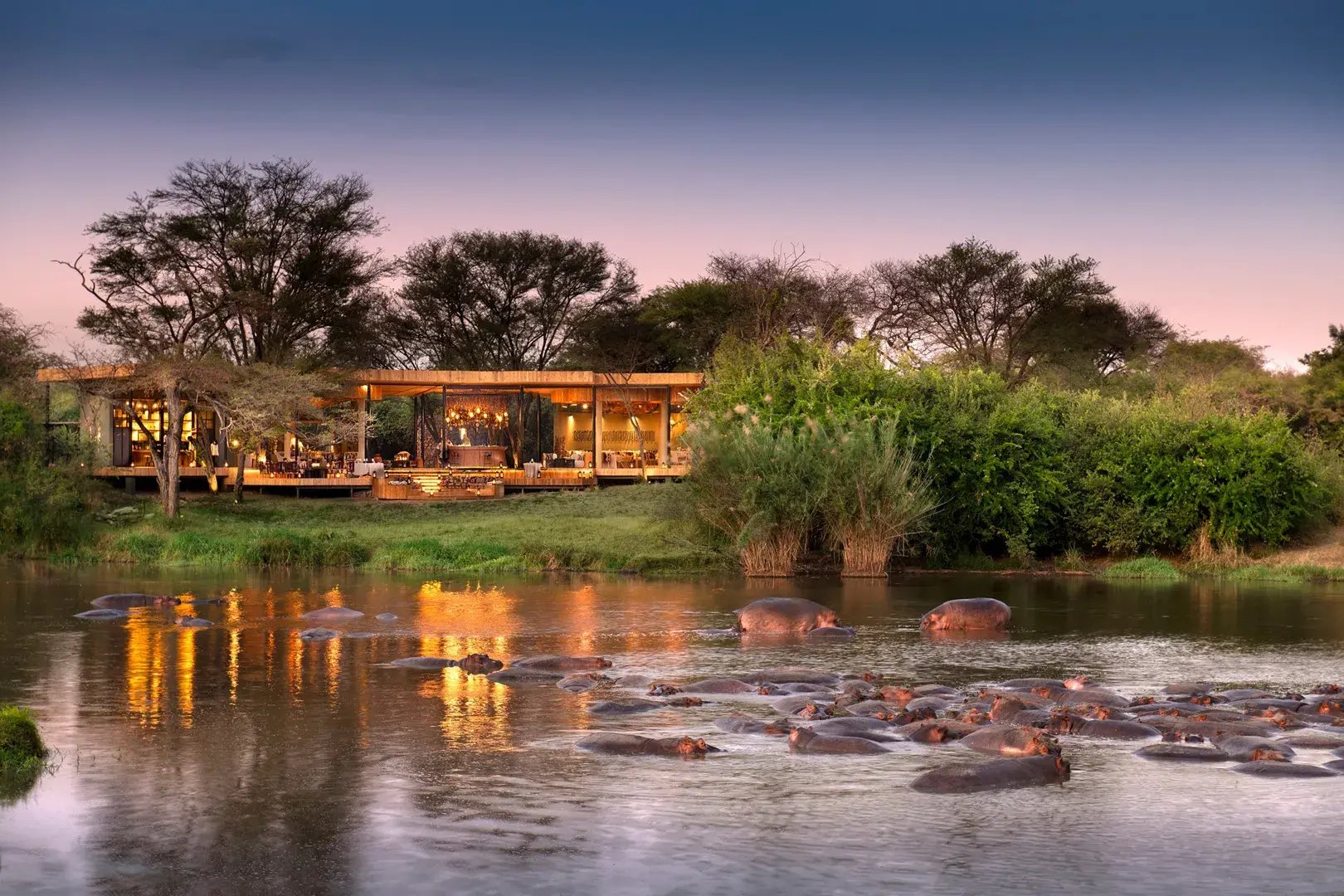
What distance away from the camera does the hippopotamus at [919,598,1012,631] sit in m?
21.1

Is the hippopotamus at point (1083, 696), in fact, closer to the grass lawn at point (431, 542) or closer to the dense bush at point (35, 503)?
the grass lawn at point (431, 542)

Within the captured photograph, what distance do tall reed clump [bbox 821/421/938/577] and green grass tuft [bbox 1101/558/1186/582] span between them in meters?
4.28

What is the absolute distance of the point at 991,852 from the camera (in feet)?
29.8

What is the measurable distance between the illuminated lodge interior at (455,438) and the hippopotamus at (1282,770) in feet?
110

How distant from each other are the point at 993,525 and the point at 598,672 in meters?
17.1

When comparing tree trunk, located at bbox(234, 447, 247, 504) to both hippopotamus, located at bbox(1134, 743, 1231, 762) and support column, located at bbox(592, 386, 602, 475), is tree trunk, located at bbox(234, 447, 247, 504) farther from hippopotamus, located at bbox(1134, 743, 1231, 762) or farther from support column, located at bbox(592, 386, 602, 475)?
hippopotamus, located at bbox(1134, 743, 1231, 762)

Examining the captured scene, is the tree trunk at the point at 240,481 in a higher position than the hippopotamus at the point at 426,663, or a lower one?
higher

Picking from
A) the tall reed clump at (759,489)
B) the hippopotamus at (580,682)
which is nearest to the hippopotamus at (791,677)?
the hippopotamus at (580,682)

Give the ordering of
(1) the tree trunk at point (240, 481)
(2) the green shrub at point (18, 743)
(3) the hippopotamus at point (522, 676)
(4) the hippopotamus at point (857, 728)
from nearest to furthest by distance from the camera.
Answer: (2) the green shrub at point (18, 743) < (4) the hippopotamus at point (857, 728) < (3) the hippopotamus at point (522, 676) < (1) the tree trunk at point (240, 481)

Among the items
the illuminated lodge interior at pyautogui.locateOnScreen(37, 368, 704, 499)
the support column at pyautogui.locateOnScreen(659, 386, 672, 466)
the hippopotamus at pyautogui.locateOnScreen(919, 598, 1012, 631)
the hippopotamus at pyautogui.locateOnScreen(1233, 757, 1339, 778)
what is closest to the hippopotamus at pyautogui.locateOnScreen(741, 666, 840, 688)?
the hippopotamus at pyautogui.locateOnScreen(1233, 757, 1339, 778)

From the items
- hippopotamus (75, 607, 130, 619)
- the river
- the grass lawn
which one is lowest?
the river

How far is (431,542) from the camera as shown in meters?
32.4

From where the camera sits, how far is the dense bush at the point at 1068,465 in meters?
30.7

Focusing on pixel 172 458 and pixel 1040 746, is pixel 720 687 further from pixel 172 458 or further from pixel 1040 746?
pixel 172 458
